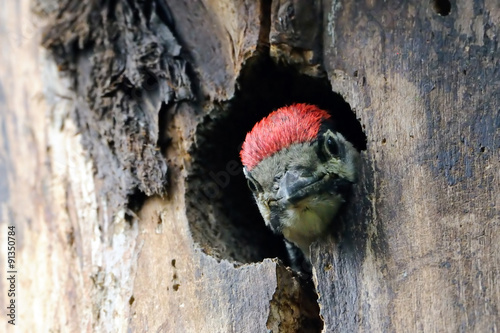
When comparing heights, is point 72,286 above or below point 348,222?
below

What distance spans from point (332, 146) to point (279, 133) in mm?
263

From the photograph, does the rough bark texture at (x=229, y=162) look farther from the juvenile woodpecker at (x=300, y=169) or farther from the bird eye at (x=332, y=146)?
the bird eye at (x=332, y=146)

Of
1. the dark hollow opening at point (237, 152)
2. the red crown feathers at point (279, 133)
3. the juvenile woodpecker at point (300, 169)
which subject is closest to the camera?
the juvenile woodpecker at point (300, 169)

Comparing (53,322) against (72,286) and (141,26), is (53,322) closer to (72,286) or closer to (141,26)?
(72,286)

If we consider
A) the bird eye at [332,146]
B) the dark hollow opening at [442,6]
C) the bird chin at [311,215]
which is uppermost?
the dark hollow opening at [442,6]

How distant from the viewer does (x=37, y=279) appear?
342cm

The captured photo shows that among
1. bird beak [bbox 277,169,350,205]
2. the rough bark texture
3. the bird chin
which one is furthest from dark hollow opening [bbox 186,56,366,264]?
bird beak [bbox 277,169,350,205]

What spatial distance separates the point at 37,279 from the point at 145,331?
0.88 meters

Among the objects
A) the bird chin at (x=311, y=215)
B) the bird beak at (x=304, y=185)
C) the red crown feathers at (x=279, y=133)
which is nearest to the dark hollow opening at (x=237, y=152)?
the red crown feathers at (x=279, y=133)

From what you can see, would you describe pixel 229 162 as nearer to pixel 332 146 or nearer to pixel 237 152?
pixel 237 152

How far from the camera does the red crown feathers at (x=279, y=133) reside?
287cm

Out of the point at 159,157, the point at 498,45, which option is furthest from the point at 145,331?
the point at 498,45

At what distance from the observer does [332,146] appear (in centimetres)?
291

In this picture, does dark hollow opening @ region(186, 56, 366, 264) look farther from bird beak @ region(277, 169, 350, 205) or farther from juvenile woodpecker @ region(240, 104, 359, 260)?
bird beak @ region(277, 169, 350, 205)
